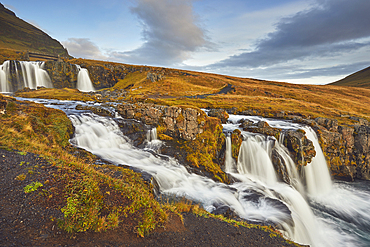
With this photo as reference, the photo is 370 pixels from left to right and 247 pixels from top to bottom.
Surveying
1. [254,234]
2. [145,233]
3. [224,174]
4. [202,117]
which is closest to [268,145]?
[224,174]

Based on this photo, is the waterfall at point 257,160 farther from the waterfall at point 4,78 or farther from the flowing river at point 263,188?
the waterfall at point 4,78

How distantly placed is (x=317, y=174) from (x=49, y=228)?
25738 millimetres

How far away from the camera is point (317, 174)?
802 inches

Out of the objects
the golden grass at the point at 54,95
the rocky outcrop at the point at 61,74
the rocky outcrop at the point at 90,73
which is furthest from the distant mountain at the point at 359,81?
the rocky outcrop at the point at 61,74

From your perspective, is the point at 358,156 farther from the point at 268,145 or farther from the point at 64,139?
the point at 64,139

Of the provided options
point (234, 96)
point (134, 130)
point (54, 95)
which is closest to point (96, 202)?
point (134, 130)

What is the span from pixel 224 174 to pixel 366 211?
46.5ft

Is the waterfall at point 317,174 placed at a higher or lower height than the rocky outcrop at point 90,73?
lower

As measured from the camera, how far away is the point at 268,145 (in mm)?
18984

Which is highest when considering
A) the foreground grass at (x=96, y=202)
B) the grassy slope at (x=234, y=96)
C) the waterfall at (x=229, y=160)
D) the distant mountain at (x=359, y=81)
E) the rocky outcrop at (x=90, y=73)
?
the distant mountain at (x=359, y=81)

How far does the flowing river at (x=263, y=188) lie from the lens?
11492mm

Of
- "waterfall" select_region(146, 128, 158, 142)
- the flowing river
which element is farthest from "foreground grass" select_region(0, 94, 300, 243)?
"waterfall" select_region(146, 128, 158, 142)

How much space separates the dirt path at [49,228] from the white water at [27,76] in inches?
2583

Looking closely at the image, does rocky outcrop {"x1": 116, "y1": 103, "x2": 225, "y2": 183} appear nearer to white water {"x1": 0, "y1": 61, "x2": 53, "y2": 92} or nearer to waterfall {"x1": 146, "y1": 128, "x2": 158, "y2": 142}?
waterfall {"x1": 146, "y1": 128, "x2": 158, "y2": 142}
